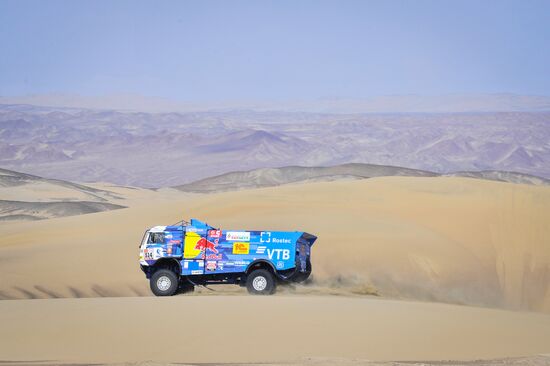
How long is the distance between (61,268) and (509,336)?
55.7 ft

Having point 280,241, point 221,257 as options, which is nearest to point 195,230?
point 221,257

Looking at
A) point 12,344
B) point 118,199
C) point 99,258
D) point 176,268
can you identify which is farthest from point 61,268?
point 118,199

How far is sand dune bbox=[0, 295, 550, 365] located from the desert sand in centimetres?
4

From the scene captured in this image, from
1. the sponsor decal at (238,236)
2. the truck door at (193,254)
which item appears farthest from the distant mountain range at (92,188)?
the sponsor decal at (238,236)

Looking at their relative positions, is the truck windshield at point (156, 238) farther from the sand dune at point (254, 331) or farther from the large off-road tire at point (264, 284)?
the sand dune at point (254, 331)

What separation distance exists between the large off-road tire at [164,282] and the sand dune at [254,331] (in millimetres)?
2041

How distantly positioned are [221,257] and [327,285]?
6.21 meters

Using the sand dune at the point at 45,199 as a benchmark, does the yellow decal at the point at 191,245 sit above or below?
A: above

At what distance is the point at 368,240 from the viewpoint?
33.2 metres

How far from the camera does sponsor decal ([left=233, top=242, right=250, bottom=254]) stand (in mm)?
22875

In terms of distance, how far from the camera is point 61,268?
102 feet

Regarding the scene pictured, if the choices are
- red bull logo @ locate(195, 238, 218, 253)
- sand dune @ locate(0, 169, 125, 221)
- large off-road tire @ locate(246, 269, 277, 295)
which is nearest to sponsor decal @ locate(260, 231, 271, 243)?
large off-road tire @ locate(246, 269, 277, 295)

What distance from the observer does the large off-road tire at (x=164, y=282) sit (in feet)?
75.9

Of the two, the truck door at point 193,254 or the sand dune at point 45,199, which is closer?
the truck door at point 193,254
